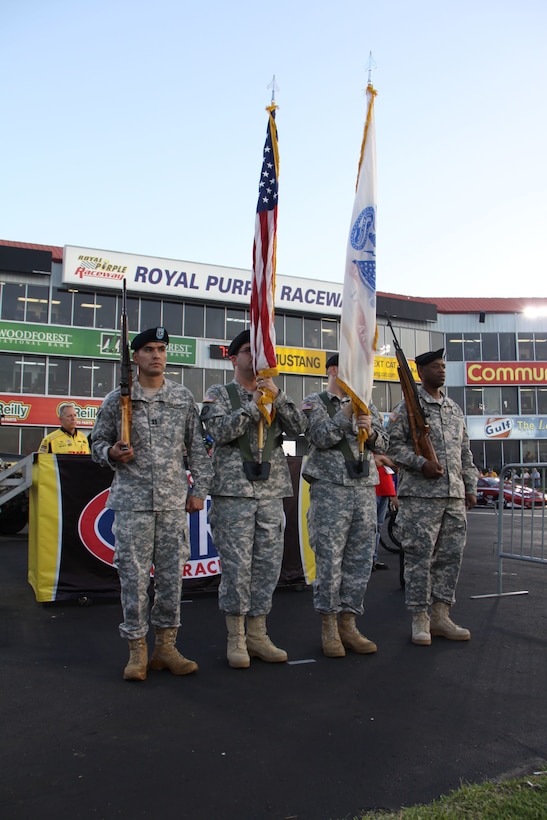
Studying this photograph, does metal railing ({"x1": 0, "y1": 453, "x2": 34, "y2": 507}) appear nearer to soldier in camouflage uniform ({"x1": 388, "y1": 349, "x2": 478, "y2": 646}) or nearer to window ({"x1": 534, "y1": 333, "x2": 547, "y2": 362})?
soldier in camouflage uniform ({"x1": 388, "y1": 349, "x2": 478, "y2": 646})

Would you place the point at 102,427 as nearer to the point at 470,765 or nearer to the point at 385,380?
the point at 470,765

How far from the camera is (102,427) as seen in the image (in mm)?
4172

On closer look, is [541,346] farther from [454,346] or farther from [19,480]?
[19,480]

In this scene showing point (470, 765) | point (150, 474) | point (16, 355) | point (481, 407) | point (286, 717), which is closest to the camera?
point (470, 765)

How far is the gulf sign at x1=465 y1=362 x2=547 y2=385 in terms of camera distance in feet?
128

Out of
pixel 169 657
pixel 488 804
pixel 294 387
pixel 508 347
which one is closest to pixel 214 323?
pixel 294 387

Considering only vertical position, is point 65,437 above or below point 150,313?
below

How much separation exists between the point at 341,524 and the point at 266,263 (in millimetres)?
1908

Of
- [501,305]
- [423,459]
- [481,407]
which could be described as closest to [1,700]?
[423,459]

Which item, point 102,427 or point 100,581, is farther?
point 100,581

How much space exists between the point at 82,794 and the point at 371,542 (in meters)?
2.54

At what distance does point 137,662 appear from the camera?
3.83m

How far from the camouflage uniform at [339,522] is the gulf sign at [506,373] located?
36.3m

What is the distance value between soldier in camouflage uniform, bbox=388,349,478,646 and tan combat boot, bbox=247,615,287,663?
3.61ft
